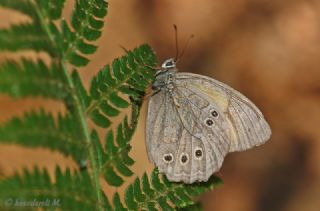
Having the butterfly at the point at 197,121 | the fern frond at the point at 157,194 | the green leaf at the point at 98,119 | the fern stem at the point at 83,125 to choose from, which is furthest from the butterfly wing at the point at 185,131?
the fern stem at the point at 83,125

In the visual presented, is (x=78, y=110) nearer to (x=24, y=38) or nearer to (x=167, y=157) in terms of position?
(x=24, y=38)

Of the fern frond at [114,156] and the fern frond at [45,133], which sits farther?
the fern frond at [114,156]

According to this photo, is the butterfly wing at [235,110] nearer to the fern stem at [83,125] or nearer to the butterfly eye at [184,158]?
the butterfly eye at [184,158]

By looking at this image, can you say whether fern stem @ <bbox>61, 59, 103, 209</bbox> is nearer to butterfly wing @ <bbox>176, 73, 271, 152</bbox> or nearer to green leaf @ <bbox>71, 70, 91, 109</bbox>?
green leaf @ <bbox>71, 70, 91, 109</bbox>

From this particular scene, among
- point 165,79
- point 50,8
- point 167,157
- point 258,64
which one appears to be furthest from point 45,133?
point 258,64

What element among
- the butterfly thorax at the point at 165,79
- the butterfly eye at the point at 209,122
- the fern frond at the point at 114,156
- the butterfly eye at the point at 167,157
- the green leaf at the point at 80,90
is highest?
the butterfly thorax at the point at 165,79

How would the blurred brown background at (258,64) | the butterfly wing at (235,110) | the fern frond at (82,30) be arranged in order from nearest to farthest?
the fern frond at (82,30) → the butterfly wing at (235,110) → the blurred brown background at (258,64)
